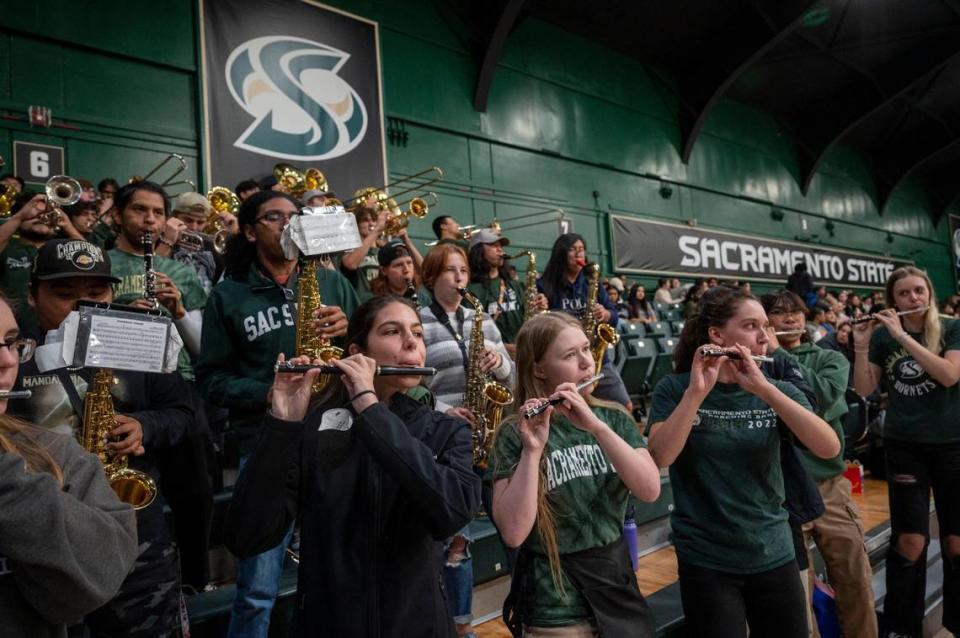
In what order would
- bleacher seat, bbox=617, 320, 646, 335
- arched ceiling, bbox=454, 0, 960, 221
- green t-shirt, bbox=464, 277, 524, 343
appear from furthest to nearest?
1. arched ceiling, bbox=454, 0, 960, 221
2. bleacher seat, bbox=617, 320, 646, 335
3. green t-shirt, bbox=464, 277, 524, 343

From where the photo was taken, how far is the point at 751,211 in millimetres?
13117

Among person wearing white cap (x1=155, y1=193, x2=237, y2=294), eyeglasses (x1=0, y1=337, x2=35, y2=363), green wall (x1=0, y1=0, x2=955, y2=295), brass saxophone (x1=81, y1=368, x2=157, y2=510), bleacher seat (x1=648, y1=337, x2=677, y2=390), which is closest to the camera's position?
eyeglasses (x1=0, y1=337, x2=35, y2=363)

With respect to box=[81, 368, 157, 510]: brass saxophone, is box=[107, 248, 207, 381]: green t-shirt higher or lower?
higher

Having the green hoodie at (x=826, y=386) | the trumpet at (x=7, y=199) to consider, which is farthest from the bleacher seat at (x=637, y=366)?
the trumpet at (x=7, y=199)

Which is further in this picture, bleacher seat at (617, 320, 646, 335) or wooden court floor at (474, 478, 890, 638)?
bleacher seat at (617, 320, 646, 335)

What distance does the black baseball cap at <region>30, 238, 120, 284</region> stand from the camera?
1.92 metres

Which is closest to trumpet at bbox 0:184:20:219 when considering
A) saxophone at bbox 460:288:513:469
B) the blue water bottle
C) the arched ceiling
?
saxophone at bbox 460:288:513:469

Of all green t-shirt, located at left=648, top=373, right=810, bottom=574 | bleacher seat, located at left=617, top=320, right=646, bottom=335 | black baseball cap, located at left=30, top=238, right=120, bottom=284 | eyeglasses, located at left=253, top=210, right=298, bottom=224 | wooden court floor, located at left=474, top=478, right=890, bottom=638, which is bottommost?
wooden court floor, located at left=474, top=478, right=890, bottom=638

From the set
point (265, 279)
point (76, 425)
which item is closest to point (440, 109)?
point (265, 279)

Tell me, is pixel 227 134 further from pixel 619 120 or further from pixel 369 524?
pixel 619 120

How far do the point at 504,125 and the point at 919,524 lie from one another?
7334 mm

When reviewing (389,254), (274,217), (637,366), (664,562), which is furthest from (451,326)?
(637,366)

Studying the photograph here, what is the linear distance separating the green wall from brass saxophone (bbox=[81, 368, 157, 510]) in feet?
14.8

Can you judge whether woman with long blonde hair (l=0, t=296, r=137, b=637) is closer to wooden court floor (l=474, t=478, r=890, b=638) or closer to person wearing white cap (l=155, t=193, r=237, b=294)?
wooden court floor (l=474, t=478, r=890, b=638)
